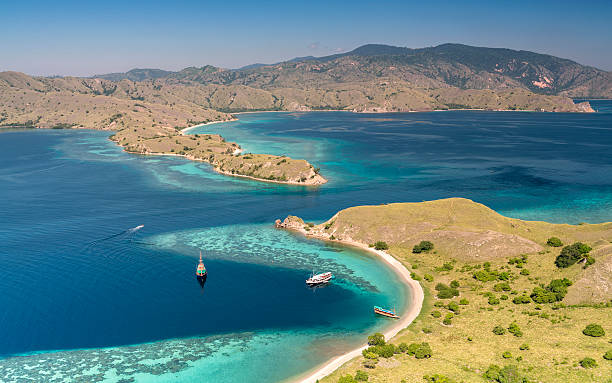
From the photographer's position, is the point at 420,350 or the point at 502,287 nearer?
the point at 420,350

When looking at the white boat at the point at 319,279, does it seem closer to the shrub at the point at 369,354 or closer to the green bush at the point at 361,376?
the shrub at the point at 369,354

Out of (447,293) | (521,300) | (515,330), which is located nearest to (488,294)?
(521,300)

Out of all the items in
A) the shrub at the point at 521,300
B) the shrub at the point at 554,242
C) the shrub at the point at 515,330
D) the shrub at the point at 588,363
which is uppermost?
the shrub at the point at 554,242

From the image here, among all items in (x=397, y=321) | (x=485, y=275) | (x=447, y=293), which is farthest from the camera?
(x=485, y=275)

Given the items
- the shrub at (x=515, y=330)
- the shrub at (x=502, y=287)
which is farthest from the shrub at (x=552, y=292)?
the shrub at (x=515, y=330)

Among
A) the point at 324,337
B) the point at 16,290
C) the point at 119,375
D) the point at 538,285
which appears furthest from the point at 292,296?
the point at 16,290

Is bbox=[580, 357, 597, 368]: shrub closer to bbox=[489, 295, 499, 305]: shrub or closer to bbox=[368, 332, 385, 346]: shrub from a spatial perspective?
bbox=[489, 295, 499, 305]: shrub

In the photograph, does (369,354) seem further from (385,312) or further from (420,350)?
(385,312)
